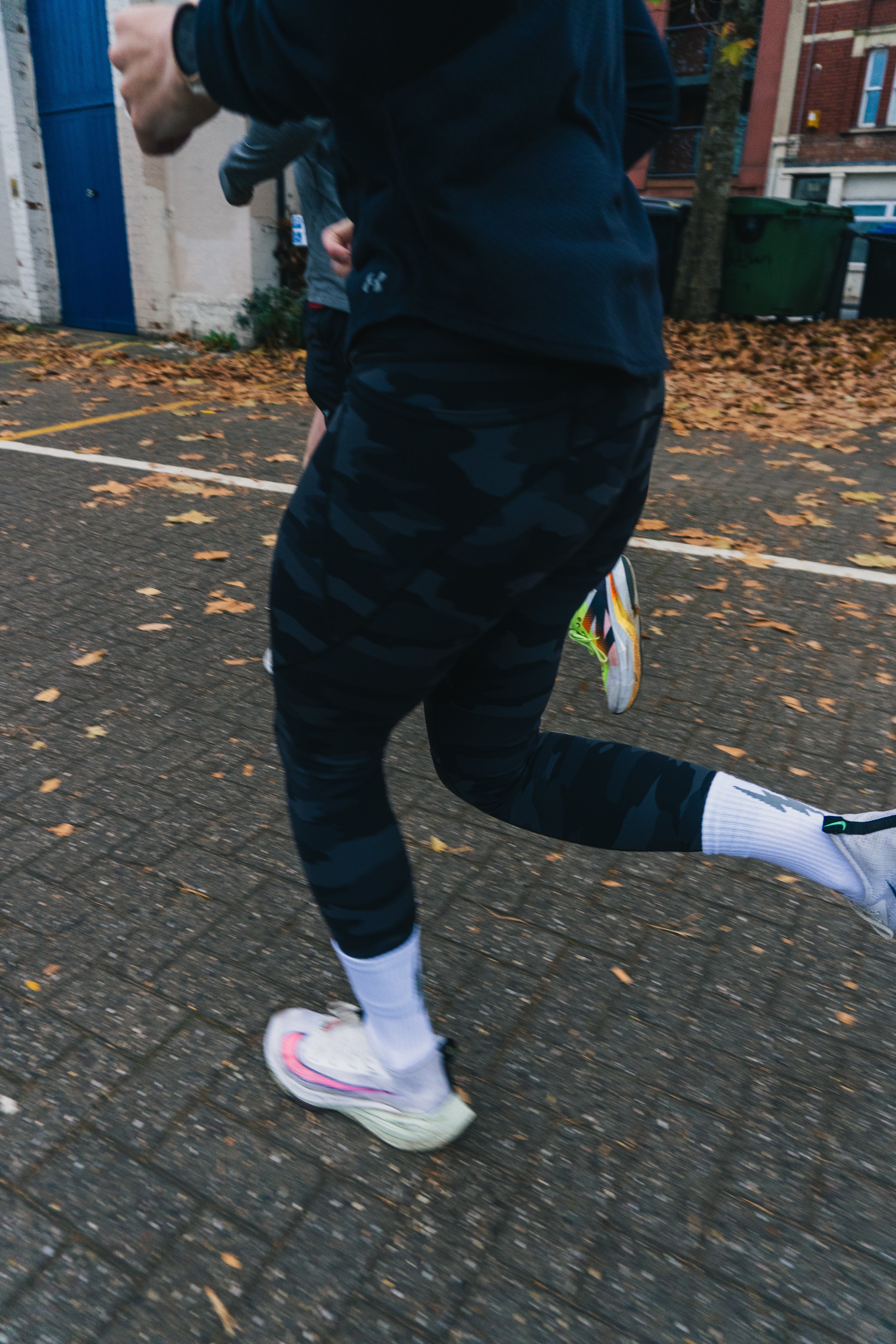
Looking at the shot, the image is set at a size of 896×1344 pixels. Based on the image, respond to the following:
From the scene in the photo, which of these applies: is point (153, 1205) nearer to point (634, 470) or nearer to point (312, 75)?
point (634, 470)

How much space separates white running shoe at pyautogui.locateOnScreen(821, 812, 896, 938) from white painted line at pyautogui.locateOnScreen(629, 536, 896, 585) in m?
3.09

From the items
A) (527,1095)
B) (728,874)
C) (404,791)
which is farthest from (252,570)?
(527,1095)

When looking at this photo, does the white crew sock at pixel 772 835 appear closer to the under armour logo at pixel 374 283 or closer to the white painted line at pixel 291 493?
the under armour logo at pixel 374 283

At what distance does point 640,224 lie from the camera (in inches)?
52.1

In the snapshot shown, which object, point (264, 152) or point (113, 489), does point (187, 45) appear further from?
point (113, 489)

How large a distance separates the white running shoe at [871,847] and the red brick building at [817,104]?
35.9 meters

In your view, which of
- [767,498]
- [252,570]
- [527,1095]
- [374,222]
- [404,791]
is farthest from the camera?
[767,498]

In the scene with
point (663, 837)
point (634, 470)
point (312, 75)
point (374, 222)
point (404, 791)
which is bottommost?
point (404, 791)

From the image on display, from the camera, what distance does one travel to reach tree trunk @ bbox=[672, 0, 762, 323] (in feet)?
42.9

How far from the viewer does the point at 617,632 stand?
3002mm

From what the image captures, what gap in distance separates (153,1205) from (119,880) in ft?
3.16

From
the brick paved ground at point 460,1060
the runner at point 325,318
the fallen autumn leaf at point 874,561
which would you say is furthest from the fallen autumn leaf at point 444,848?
the fallen autumn leaf at point 874,561

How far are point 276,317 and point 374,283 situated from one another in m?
10.6

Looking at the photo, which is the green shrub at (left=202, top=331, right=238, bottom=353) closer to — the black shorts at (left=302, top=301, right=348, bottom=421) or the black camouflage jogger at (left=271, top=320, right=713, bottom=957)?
the black shorts at (left=302, top=301, right=348, bottom=421)
